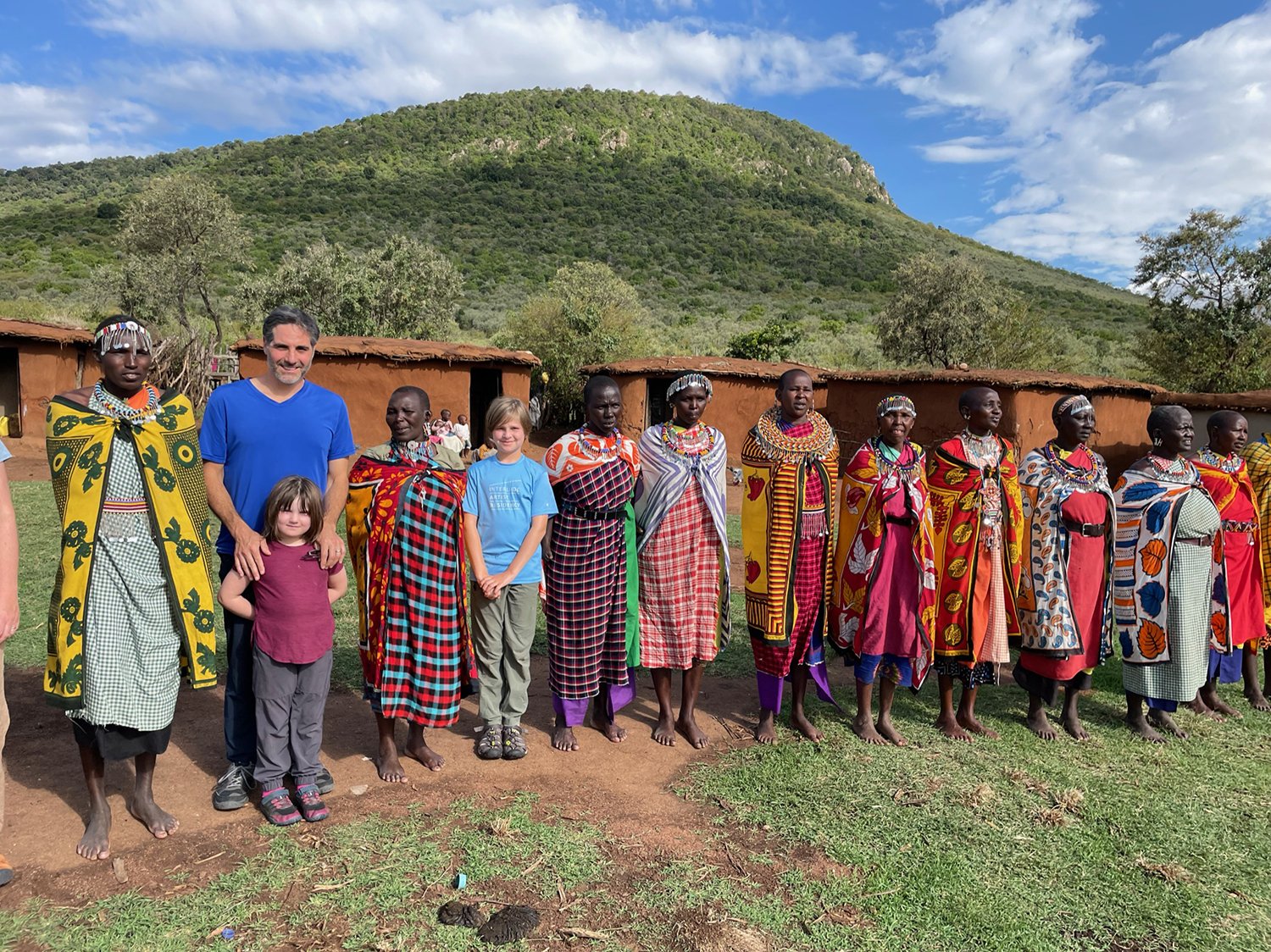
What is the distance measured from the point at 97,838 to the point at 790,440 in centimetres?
336

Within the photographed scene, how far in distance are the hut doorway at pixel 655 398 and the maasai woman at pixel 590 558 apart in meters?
11.4

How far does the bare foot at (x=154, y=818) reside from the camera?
2.99m

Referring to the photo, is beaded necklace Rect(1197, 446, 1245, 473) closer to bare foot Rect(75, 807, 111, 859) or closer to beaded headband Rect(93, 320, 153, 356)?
beaded headband Rect(93, 320, 153, 356)

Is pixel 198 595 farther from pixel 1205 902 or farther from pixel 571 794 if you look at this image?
pixel 1205 902

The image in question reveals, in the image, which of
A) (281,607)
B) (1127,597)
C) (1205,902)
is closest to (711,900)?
(1205,902)

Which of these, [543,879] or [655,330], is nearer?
[543,879]

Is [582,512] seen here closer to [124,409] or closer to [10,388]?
[124,409]

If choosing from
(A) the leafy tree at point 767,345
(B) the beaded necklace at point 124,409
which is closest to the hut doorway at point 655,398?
(A) the leafy tree at point 767,345

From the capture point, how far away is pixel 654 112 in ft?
232

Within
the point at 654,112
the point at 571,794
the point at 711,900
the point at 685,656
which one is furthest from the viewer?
the point at 654,112

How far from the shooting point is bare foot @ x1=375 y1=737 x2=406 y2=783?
3.56 metres

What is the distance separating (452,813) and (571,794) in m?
0.53

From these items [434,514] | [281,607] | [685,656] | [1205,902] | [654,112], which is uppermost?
[654,112]

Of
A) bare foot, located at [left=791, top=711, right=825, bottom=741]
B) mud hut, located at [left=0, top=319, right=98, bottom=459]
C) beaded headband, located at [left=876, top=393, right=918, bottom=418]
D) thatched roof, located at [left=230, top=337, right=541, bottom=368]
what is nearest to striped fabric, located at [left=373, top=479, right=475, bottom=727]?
bare foot, located at [left=791, top=711, right=825, bottom=741]
